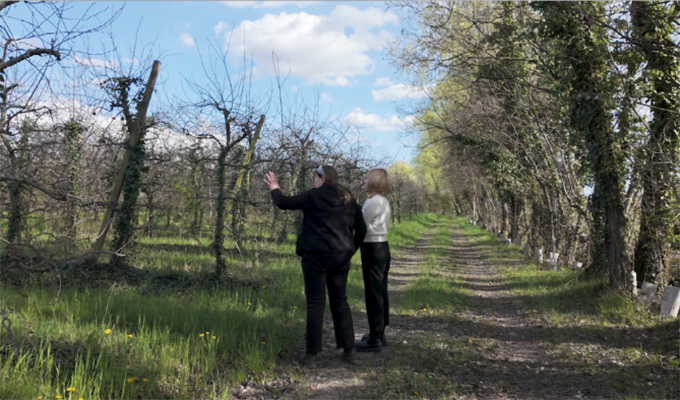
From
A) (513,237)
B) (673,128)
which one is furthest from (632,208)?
(513,237)

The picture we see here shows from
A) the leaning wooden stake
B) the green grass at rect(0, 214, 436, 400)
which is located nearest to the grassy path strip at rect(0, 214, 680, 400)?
the green grass at rect(0, 214, 436, 400)

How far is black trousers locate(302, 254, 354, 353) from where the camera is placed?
4814 millimetres

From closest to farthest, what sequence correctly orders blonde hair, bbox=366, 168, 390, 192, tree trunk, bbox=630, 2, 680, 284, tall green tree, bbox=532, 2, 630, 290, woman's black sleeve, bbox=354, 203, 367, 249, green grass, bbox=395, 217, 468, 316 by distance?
→ woman's black sleeve, bbox=354, 203, 367, 249 → blonde hair, bbox=366, 168, 390, 192 → tree trunk, bbox=630, 2, 680, 284 → green grass, bbox=395, 217, 468, 316 → tall green tree, bbox=532, 2, 630, 290

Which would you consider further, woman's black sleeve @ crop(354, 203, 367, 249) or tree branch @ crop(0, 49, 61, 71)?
woman's black sleeve @ crop(354, 203, 367, 249)

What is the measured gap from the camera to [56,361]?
388 cm

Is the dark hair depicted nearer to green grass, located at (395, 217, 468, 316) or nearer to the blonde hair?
the blonde hair

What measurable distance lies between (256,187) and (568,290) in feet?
38.3

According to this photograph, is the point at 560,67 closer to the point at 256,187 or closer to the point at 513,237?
the point at 256,187

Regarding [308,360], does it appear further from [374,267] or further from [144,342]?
[144,342]

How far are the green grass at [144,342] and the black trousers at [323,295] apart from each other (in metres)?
0.44

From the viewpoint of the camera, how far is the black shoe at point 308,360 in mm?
4840

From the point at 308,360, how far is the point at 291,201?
1.60 metres

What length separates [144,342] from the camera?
14.1ft

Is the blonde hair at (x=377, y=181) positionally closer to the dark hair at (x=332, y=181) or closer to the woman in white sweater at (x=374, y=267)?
the woman in white sweater at (x=374, y=267)
